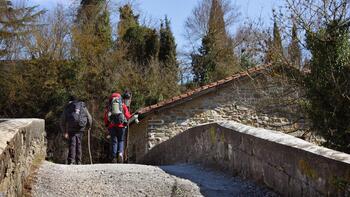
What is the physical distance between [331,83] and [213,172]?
3.17 metres

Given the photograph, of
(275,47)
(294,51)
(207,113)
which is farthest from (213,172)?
(207,113)

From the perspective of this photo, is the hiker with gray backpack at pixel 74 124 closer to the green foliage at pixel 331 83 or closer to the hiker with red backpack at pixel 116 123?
the hiker with red backpack at pixel 116 123

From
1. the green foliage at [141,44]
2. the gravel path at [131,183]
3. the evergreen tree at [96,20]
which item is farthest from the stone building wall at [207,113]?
the gravel path at [131,183]

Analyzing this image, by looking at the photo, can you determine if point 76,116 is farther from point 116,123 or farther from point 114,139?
point 114,139

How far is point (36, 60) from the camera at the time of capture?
2327cm

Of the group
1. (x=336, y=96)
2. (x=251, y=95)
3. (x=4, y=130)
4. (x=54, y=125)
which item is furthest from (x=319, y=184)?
(x=54, y=125)

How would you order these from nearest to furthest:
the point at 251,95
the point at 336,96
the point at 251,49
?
the point at 336,96 < the point at 251,49 < the point at 251,95

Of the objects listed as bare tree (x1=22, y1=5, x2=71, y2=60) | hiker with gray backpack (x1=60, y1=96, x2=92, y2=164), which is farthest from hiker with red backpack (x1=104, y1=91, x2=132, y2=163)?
bare tree (x1=22, y1=5, x2=71, y2=60)

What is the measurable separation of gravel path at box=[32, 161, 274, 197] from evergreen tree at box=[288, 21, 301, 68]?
14.4 feet

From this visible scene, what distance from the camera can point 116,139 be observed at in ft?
34.8

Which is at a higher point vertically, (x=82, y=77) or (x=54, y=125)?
(x=82, y=77)

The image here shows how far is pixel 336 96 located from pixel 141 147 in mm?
10674

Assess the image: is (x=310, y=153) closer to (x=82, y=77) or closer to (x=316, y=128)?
(x=316, y=128)

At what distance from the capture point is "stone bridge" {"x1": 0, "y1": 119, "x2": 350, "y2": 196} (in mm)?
4215
